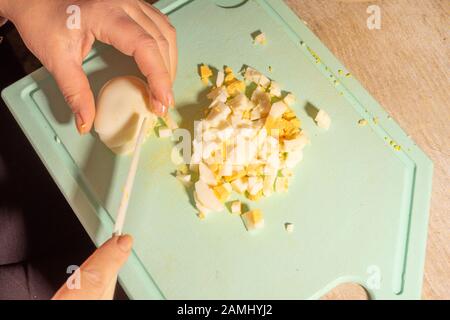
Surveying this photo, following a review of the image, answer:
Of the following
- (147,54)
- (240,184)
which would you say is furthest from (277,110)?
(147,54)

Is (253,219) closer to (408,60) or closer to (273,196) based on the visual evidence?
(273,196)

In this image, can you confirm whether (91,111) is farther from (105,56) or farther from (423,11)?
(423,11)

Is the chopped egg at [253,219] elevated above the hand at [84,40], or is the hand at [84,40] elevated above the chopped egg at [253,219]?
the hand at [84,40]

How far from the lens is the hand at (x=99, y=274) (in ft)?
2.89

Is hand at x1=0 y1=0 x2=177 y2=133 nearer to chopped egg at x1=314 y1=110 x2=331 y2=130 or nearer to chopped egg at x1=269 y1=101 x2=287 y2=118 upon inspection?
chopped egg at x1=269 y1=101 x2=287 y2=118

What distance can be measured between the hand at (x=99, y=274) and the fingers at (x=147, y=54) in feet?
1.00

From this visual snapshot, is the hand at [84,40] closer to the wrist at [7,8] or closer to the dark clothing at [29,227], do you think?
the wrist at [7,8]

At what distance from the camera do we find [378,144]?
3.84 feet

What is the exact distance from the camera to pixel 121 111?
3.50 ft

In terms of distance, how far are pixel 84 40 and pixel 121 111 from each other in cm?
17

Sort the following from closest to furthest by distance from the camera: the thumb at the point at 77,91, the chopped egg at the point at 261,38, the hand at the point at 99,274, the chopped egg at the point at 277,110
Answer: the hand at the point at 99,274 < the thumb at the point at 77,91 < the chopped egg at the point at 277,110 < the chopped egg at the point at 261,38

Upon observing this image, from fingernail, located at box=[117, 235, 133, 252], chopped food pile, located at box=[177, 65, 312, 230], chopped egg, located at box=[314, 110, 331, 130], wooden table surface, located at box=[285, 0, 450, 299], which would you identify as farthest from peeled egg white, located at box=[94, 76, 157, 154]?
wooden table surface, located at box=[285, 0, 450, 299]

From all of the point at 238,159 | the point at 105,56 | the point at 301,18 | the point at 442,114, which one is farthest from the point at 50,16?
the point at 442,114

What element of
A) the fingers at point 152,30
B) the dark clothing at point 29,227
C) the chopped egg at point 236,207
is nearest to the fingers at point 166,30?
the fingers at point 152,30
